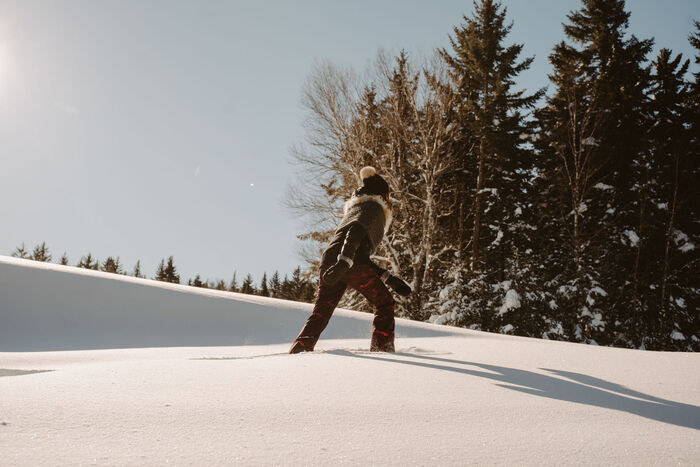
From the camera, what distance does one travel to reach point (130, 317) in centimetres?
447

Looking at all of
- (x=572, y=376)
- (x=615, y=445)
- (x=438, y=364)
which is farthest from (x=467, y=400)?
(x=572, y=376)

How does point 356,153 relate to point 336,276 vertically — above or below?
above

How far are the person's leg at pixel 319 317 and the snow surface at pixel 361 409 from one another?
0.38m

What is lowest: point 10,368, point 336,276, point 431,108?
point 10,368

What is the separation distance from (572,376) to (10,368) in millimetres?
2998

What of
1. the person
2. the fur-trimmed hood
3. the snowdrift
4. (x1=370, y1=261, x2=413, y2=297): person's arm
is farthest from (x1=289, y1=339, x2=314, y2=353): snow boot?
the snowdrift

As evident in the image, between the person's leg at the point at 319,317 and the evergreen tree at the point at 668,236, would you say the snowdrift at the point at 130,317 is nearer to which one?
the person's leg at the point at 319,317

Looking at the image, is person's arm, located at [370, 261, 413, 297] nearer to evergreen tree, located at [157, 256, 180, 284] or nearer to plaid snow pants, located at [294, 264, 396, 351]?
plaid snow pants, located at [294, 264, 396, 351]

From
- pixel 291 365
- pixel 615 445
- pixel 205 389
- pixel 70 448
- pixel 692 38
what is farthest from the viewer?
pixel 692 38

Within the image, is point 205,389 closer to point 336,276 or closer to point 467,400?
point 467,400

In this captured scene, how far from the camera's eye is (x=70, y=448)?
3.30 feet

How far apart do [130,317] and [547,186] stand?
38.3 ft

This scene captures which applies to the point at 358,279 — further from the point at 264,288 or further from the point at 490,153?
the point at 264,288

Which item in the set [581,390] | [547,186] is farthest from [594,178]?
[581,390]
